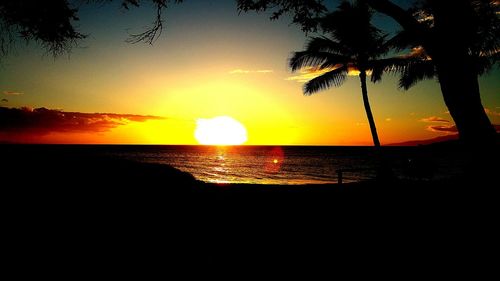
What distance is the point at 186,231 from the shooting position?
14.0 feet

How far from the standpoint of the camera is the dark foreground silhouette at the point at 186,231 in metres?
3.37

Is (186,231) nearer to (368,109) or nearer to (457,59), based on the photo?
(457,59)

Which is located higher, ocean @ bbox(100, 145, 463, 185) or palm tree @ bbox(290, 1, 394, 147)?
palm tree @ bbox(290, 1, 394, 147)

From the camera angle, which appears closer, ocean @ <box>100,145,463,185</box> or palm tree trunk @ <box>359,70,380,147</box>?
ocean @ <box>100,145,463,185</box>

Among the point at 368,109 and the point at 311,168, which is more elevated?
the point at 368,109

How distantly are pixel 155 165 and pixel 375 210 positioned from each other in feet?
15.4

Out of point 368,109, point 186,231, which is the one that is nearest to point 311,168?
point 368,109

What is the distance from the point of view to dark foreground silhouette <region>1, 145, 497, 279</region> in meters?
3.37

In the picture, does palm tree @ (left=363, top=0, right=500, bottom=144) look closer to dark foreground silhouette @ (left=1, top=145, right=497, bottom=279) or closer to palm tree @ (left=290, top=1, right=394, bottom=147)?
dark foreground silhouette @ (left=1, top=145, right=497, bottom=279)

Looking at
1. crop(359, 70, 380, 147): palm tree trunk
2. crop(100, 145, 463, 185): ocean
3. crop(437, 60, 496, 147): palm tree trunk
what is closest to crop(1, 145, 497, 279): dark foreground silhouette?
crop(437, 60, 496, 147): palm tree trunk

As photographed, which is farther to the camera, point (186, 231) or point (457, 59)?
point (457, 59)

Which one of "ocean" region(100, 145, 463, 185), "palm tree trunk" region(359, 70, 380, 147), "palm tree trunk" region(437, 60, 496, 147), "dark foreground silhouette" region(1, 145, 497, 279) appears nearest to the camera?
"dark foreground silhouette" region(1, 145, 497, 279)

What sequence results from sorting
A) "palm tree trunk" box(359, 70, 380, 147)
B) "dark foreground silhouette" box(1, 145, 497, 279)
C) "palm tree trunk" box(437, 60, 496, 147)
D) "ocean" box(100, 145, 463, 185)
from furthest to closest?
"palm tree trunk" box(359, 70, 380, 147) < "ocean" box(100, 145, 463, 185) < "palm tree trunk" box(437, 60, 496, 147) < "dark foreground silhouette" box(1, 145, 497, 279)

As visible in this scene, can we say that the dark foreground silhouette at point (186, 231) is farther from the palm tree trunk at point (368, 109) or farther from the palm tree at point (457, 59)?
the palm tree trunk at point (368, 109)
